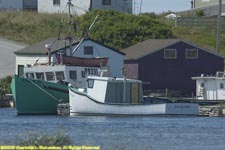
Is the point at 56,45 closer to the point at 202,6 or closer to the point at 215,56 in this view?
the point at 215,56

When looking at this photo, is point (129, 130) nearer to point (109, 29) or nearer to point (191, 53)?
point (191, 53)

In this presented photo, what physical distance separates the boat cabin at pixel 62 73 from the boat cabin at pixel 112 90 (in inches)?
120

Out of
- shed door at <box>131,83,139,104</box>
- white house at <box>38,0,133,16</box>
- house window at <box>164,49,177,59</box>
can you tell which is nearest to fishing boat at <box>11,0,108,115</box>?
shed door at <box>131,83,139,104</box>

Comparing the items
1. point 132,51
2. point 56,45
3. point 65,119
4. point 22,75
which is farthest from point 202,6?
point 65,119

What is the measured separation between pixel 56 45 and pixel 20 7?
85.2 feet

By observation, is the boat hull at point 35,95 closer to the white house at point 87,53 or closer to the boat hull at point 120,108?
the boat hull at point 120,108

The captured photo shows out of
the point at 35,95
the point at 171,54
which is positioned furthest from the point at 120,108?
the point at 171,54

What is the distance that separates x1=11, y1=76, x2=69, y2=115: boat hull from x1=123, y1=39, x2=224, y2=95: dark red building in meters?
14.2

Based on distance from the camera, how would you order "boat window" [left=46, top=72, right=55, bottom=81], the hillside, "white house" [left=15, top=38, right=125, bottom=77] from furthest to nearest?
the hillside → "white house" [left=15, top=38, right=125, bottom=77] → "boat window" [left=46, top=72, right=55, bottom=81]

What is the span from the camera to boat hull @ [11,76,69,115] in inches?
2235

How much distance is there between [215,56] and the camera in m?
73.0

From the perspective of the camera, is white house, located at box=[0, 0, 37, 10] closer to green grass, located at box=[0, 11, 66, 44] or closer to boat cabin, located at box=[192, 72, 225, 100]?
green grass, located at box=[0, 11, 66, 44]

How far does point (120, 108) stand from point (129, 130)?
32.8 ft

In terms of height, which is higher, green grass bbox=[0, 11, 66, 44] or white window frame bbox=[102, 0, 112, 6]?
white window frame bbox=[102, 0, 112, 6]
